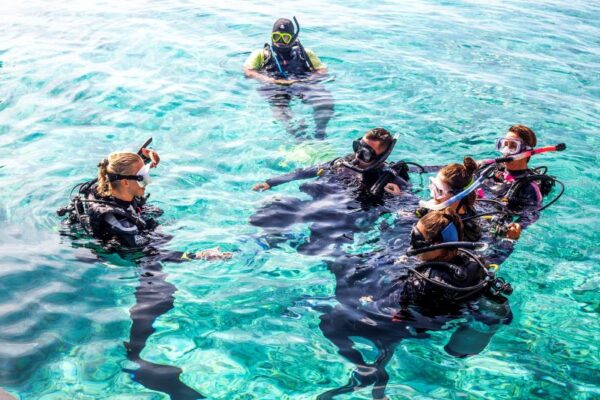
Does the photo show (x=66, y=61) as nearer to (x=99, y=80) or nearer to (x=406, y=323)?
(x=99, y=80)

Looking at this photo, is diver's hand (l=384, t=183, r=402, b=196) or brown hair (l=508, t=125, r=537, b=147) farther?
diver's hand (l=384, t=183, r=402, b=196)

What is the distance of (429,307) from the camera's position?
425 cm

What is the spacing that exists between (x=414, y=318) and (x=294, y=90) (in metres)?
6.03

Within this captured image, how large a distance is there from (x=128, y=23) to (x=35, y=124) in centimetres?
621

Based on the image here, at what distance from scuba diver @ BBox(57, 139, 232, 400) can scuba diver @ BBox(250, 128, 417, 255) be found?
40.7 inches

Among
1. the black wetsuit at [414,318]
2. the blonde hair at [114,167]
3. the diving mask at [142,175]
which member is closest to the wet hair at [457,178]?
the black wetsuit at [414,318]

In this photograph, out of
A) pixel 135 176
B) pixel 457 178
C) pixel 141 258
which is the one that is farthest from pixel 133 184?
pixel 457 178

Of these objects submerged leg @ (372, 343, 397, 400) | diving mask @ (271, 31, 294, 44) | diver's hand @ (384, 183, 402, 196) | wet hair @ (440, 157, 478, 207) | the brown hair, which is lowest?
submerged leg @ (372, 343, 397, 400)

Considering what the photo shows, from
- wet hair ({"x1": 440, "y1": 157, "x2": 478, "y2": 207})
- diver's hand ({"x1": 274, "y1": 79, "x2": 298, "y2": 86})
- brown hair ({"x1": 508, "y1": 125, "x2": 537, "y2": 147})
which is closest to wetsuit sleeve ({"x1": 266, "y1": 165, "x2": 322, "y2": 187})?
wet hair ({"x1": 440, "y1": 157, "x2": 478, "y2": 207})

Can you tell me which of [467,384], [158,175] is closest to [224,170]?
[158,175]

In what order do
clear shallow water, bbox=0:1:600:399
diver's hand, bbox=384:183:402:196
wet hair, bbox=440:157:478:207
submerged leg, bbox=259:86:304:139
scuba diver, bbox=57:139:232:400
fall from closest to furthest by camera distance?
clear shallow water, bbox=0:1:600:399
scuba diver, bbox=57:139:232:400
wet hair, bbox=440:157:478:207
diver's hand, bbox=384:183:402:196
submerged leg, bbox=259:86:304:139

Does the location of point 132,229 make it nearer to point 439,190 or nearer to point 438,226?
point 438,226

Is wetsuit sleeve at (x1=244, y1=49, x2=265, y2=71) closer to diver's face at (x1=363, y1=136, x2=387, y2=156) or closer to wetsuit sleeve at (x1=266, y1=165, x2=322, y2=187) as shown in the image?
wetsuit sleeve at (x1=266, y1=165, x2=322, y2=187)

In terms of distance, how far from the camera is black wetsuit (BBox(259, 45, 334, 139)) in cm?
878
